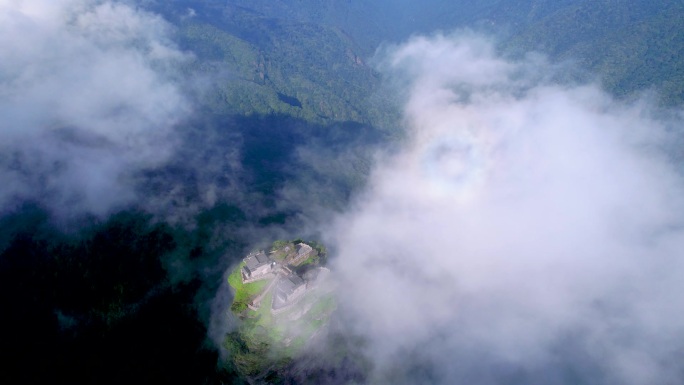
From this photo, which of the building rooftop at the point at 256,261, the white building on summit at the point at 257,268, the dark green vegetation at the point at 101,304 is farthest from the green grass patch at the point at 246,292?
the dark green vegetation at the point at 101,304

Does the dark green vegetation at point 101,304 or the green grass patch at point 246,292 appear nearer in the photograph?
the green grass patch at point 246,292

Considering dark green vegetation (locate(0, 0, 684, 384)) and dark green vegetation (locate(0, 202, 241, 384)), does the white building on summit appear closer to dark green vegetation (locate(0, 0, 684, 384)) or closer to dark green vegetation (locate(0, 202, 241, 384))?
dark green vegetation (locate(0, 0, 684, 384))

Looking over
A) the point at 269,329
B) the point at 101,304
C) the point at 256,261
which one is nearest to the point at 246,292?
the point at 256,261

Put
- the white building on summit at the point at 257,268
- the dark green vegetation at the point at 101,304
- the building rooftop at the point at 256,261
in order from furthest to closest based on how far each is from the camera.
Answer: the dark green vegetation at the point at 101,304
the building rooftop at the point at 256,261
the white building on summit at the point at 257,268

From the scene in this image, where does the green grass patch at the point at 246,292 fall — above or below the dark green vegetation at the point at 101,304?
above

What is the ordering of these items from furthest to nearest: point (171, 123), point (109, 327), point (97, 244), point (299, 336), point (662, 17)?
point (662, 17), point (171, 123), point (97, 244), point (109, 327), point (299, 336)

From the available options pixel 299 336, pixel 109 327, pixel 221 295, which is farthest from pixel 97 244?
pixel 299 336

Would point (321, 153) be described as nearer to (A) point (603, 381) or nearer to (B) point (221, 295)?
(B) point (221, 295)

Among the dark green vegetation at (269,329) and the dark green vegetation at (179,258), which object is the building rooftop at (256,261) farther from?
the dark green vegetation at (179,258)

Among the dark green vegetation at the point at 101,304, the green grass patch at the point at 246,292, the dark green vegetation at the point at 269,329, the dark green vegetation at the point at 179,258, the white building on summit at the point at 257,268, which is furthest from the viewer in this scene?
the dark green vegetation at the point at 179,258
